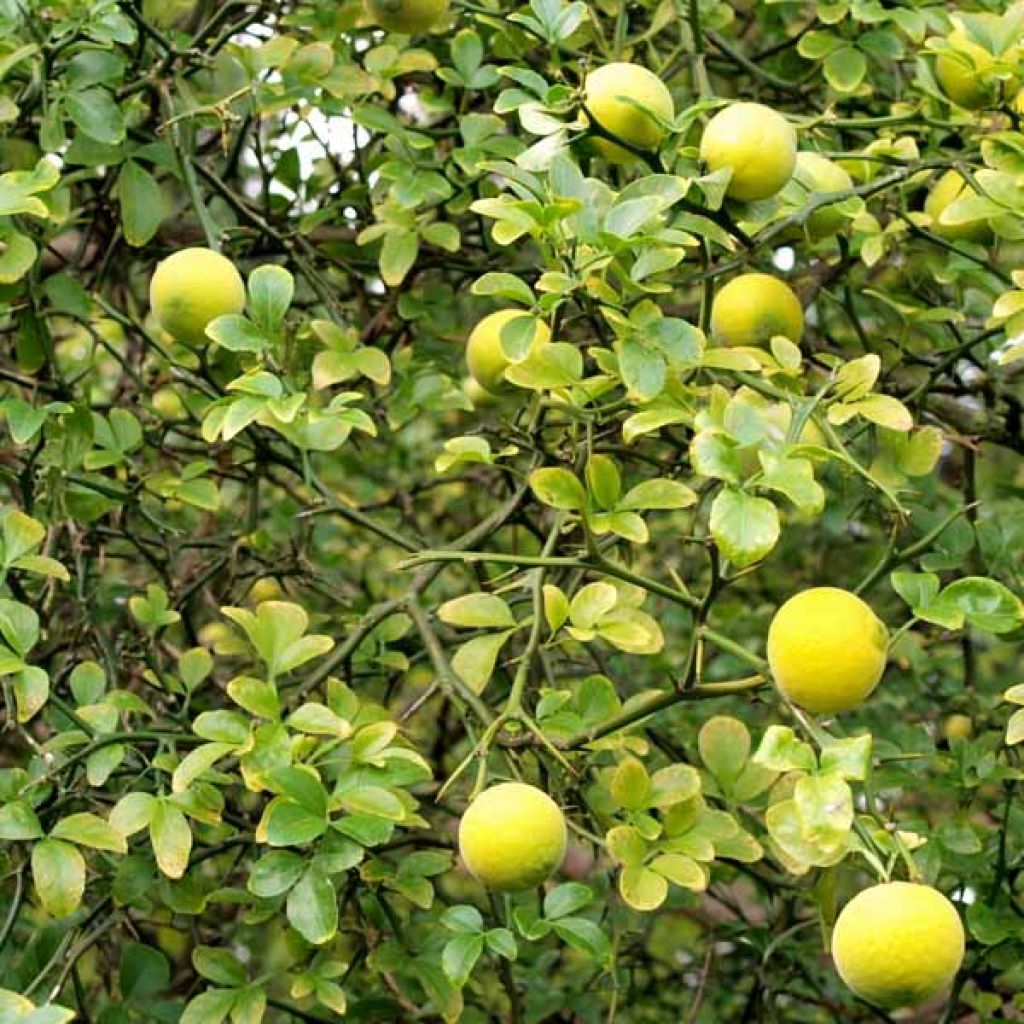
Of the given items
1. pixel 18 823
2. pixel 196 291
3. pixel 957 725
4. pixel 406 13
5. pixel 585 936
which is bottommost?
pixel 957 725

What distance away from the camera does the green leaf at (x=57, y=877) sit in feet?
4.22

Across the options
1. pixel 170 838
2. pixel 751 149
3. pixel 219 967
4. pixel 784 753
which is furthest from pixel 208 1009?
pixel 751 149

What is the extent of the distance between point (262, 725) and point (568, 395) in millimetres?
347

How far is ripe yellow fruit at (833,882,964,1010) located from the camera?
1.09m

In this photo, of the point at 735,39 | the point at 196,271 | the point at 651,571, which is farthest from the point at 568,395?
the point at 651,571

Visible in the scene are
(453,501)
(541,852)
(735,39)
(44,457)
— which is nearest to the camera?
(541,852)

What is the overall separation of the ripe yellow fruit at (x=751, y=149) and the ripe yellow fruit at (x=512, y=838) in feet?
1.62

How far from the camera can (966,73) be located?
1.51 metres

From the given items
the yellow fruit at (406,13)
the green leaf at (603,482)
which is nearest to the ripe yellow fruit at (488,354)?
the green leaf at (603,482)

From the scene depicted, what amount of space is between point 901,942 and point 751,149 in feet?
1.95

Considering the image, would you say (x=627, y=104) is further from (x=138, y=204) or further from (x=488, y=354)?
(x=138, y=204)

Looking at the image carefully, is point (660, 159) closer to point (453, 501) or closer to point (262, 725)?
point (262, 725)

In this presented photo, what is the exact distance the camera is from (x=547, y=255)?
1280 millimetres

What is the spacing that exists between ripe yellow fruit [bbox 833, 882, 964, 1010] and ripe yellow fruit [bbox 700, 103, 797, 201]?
0.54m
